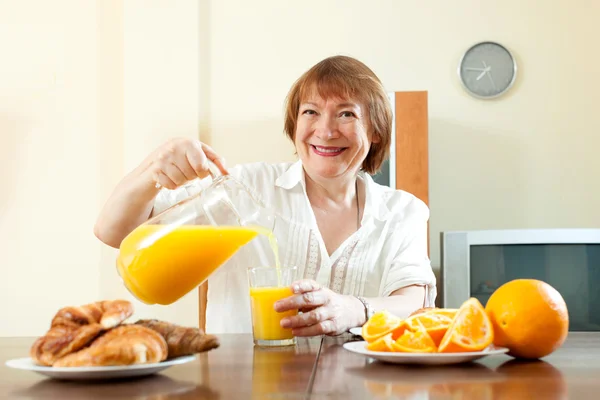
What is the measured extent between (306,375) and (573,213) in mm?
2775

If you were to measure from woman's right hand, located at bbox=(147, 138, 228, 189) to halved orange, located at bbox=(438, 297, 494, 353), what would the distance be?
1.42 ft

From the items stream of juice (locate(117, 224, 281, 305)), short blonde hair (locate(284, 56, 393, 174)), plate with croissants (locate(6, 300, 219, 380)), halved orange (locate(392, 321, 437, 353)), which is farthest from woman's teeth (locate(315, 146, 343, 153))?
plate with croissants (locate(6, 300, 219, 380))

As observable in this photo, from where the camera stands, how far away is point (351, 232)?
180 centimetres

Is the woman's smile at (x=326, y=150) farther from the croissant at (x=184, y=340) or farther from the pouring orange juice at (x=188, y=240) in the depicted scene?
the croissant at (x=184, y=340)

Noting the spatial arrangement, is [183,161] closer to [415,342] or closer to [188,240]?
[188,240]

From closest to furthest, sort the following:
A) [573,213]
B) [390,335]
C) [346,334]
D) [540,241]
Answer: [390,335] → [346,334] → [540,241] → [573,213]

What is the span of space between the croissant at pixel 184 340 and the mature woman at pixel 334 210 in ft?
2.35

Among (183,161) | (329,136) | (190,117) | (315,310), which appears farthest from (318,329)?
(190,117)

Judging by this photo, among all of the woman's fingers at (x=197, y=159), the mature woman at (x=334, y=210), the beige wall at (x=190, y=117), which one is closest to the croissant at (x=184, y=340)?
the woman's fingers at (x=197, y=159)

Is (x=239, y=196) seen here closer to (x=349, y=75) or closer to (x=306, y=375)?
(x=306, y=375)

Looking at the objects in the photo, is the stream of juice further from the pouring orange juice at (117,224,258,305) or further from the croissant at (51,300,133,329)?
the croissant at (51,300,133,329)

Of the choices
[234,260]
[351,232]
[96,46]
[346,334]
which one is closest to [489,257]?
[351,232]

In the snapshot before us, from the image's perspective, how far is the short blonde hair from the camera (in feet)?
5.90

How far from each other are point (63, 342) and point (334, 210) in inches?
46.7
